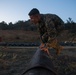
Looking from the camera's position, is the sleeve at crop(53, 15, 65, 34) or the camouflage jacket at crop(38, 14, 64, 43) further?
the sleeve at crop(53, 15, 65, 34)

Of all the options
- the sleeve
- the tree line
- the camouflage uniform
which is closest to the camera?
the camouflage uniform

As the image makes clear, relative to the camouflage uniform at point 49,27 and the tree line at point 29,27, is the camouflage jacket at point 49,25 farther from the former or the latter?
the tree line at point 29,27

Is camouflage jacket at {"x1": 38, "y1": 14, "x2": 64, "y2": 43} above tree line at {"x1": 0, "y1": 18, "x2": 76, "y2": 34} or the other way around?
the other way around

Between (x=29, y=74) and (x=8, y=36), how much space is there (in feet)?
135

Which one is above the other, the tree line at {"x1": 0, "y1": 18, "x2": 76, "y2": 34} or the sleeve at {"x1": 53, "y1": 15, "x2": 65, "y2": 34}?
the tree line at {"x1": 0, "y1": 18, "x2": 76, "y2": 34}

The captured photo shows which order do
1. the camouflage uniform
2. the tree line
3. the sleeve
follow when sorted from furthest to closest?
the tree line, the sleeve, the camouflage uniform

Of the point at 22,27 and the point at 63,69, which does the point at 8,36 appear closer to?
the point at 22,27

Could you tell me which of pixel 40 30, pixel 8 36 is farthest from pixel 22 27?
pixel 40 30

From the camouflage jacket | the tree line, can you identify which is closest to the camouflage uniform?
the camouflage jacket

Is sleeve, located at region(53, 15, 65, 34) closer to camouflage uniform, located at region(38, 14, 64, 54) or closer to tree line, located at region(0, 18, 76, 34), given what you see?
camouflage uniform, located at region(38, 14, 64, 54)

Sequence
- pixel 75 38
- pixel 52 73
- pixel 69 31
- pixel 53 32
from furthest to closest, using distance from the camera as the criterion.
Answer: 1. pixel 69 31
2. pixel 75 38
3. pixel 53 32
4. pixel 52 73

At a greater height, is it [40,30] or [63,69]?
[40,30]

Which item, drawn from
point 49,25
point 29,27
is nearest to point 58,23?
point 49,25

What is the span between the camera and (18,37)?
46219 millimetres
